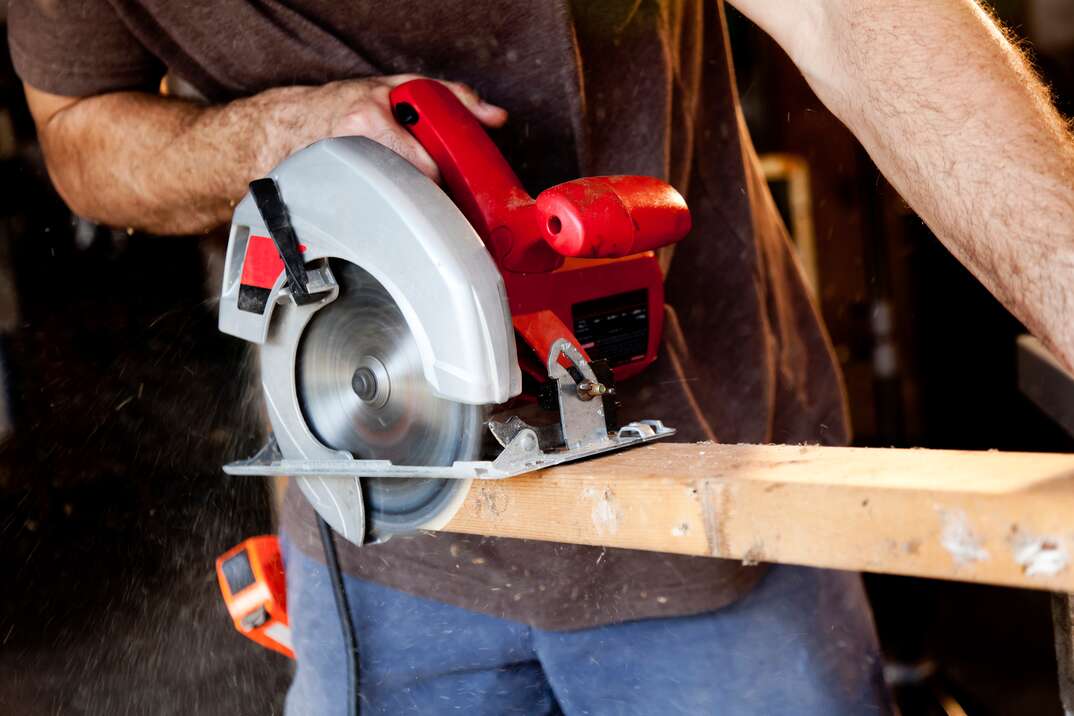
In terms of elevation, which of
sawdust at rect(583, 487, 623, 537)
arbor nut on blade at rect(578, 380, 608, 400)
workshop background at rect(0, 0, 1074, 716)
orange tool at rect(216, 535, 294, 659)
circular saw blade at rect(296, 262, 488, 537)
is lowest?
workshop background at rect(0, 0, 1074, 716)

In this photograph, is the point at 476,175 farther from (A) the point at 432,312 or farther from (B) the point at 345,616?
(B) the point at 345,616

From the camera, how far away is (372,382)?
3.73 feet

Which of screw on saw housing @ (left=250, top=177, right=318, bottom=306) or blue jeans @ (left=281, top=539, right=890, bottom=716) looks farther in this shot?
blue jeans @ (left=281, top=539, right=890, bottom=716)

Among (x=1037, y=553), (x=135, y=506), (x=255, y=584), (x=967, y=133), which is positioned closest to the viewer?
(x=1037, y=553)

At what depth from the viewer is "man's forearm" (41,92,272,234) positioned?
1.38 m

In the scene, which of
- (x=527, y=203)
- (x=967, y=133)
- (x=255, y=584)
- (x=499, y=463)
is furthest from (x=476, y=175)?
(x=255, y=584)

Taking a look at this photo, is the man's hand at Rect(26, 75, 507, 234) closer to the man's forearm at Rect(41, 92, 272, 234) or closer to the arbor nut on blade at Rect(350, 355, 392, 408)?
the man's forearm at Rect(41, 92, 272, 234)

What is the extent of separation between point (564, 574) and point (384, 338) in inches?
17.1

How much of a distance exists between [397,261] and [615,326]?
0.93 feet

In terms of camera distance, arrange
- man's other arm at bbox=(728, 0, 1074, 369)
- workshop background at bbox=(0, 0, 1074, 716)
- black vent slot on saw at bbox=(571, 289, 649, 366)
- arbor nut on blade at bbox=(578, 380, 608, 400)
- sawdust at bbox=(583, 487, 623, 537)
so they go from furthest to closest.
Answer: workshop background at bbox=(0, 0, 1074, 716) → black vent slot on saw at bbox=(571, 289, 649, 366) → arbor nut on blade at bbox=(578, 380, 608, 400) → sawdust at bbox=(583, 487, 623, 537) → man's other arm at bbox=(728, 0, 1074, 369)

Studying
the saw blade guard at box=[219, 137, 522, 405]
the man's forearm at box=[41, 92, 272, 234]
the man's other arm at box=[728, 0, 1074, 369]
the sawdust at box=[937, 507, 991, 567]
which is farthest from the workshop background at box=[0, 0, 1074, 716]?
the sawdust at box=[937, 507, 991, 567]

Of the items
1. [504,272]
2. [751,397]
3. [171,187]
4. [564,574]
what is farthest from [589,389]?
[171,187]

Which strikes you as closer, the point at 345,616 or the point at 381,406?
the point at 381,406

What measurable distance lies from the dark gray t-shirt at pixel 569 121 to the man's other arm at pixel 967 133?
39 centimetres
